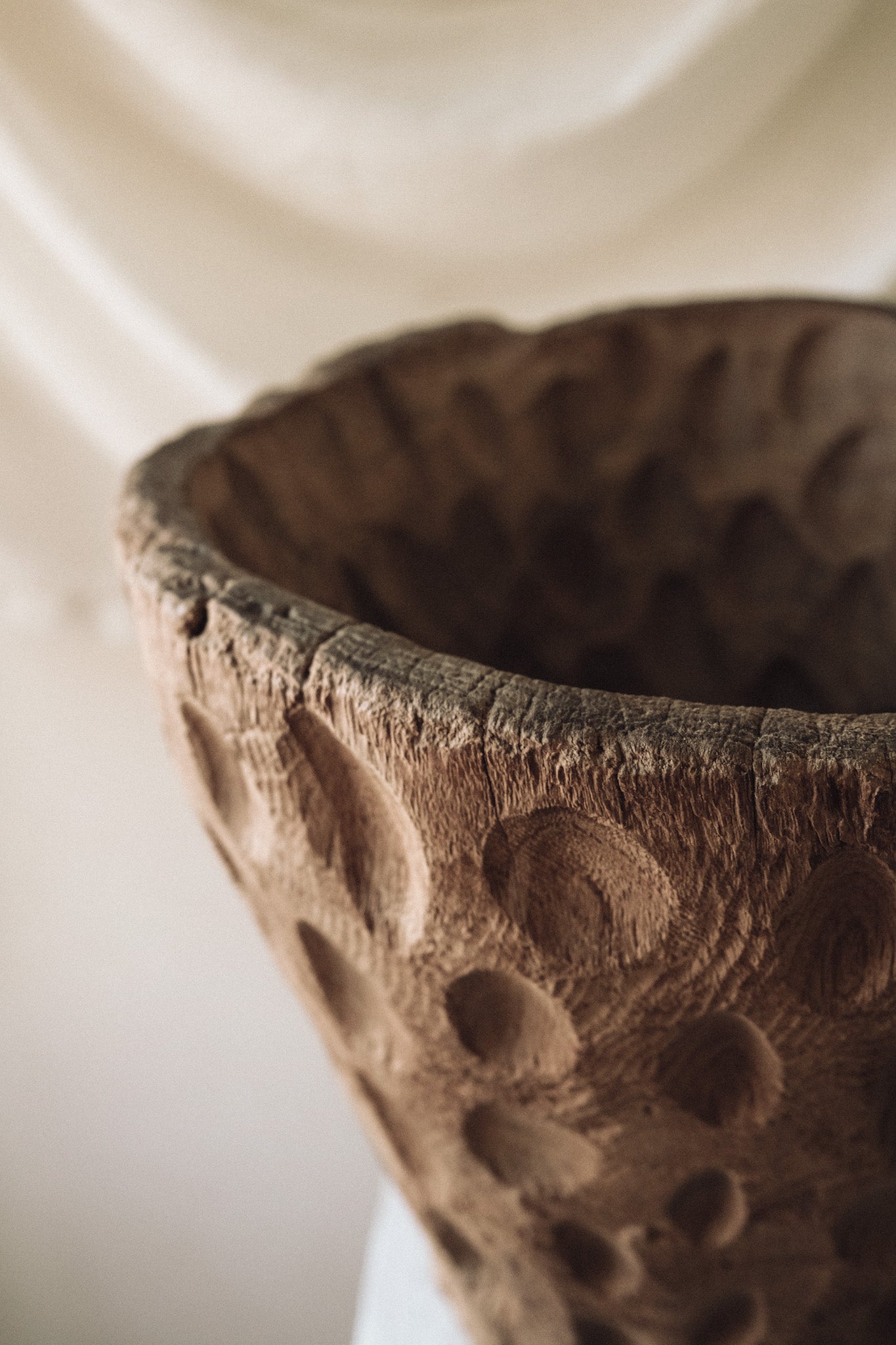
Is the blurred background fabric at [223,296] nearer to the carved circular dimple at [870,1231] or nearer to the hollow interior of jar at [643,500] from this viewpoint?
the hollow interior of jar at [643,500]

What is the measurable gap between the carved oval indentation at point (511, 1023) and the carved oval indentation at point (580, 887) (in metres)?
0.02

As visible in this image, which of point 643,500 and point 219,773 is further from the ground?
point 643,500

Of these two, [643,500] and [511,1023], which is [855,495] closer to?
[643,500]

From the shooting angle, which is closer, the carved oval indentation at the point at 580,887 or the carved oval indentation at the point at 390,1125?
the carved oval indentation at the point at 580,887

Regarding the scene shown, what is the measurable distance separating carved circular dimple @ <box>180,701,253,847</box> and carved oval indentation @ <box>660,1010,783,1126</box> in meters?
0.12

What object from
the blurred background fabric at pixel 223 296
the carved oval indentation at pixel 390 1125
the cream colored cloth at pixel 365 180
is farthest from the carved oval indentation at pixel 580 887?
the cream colored cloth at pixel 365 180

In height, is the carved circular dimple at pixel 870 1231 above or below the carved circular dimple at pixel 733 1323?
above

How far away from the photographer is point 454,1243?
406 mm

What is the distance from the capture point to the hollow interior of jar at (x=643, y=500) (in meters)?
0.51

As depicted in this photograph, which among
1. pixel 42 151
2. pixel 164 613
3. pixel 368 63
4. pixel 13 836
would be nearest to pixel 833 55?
pixel 368 63

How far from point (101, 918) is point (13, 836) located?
80 millimetres

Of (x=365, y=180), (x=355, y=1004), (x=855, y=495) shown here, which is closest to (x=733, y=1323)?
(x=355, y=1004)

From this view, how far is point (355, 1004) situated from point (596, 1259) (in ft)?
0.34

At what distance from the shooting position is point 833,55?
2.00 ft
